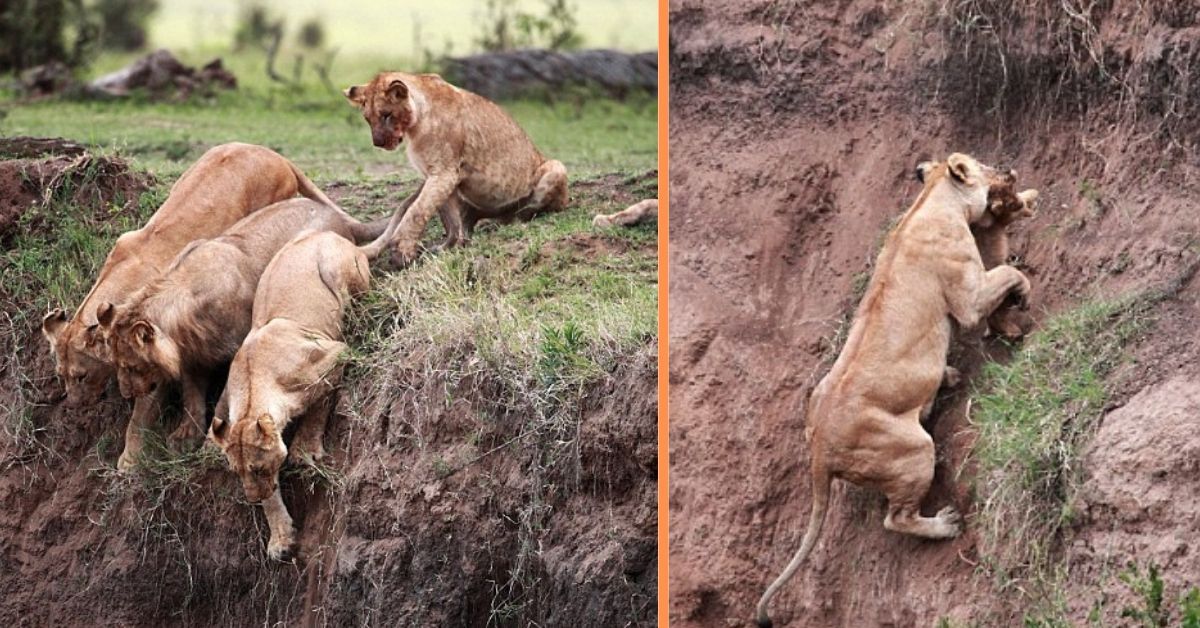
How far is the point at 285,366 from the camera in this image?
705 centimetres

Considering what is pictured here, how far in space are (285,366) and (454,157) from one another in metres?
1.05

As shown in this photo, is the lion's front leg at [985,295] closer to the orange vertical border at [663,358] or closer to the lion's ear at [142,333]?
the orange vertical border at [663,358]

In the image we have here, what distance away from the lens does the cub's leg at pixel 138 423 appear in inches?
296

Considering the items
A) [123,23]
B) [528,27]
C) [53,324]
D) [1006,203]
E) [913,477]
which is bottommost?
[123,23]

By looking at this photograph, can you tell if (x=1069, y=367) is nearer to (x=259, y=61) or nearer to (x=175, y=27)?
(x=259, y=61)

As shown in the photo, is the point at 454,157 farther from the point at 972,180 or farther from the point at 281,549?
the point at 972,180

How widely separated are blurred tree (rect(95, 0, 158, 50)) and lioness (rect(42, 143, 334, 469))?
514 centimetres

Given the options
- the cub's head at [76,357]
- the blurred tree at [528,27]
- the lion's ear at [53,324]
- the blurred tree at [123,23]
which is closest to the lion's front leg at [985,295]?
the blurred tree at [528,27]

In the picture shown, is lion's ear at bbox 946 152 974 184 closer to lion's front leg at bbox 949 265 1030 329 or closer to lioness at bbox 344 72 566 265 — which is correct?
lion's front leg at bbox 949 265 1030 329

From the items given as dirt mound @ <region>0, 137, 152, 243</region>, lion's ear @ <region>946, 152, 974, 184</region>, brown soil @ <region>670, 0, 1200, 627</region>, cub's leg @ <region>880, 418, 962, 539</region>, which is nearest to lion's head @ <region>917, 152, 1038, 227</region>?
lion's ear @ <region>946, 152, 974, 184</region>

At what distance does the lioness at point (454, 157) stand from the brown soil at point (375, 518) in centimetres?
67

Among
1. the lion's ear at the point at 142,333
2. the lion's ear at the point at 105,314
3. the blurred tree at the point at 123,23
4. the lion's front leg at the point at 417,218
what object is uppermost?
the lion's front leg at the point at 417,218

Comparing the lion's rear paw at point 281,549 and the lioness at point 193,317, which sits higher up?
the lioness at point 193,317

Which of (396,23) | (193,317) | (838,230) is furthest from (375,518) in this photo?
(396,23)
